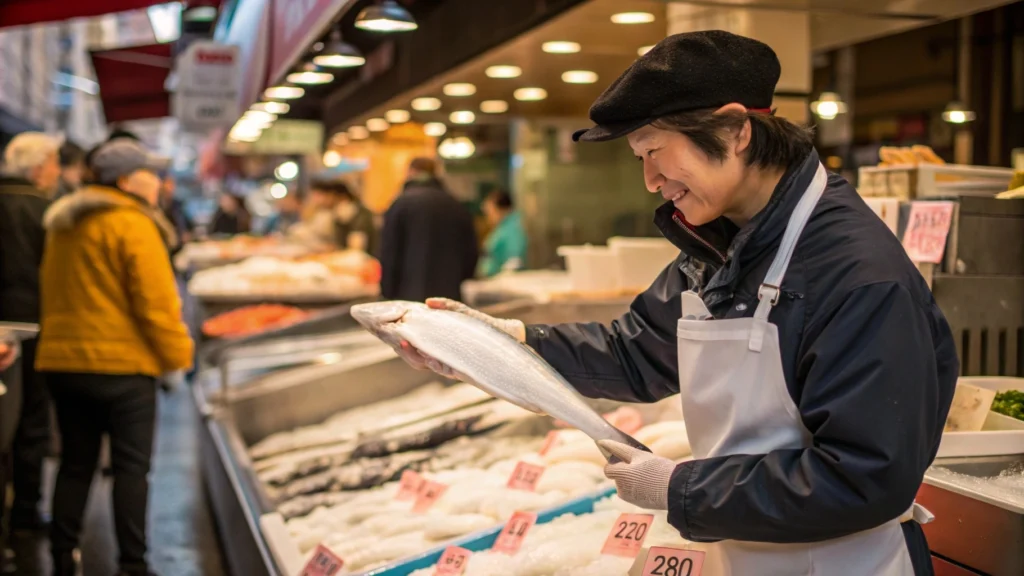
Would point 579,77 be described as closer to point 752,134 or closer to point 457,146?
point 752,134

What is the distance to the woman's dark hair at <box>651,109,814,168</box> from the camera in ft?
6.11

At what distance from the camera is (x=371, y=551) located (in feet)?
11.5

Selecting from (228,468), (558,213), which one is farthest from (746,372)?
(558,213)

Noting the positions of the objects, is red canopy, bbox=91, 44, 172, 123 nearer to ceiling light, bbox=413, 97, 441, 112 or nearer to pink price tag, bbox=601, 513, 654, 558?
ceiling light, bbox=413, 97, 441, 112

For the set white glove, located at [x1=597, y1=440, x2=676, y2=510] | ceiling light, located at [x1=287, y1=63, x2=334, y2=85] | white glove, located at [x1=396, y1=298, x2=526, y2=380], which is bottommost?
white glove, located at [x1=597, y1=440, x2=676, y2=510]

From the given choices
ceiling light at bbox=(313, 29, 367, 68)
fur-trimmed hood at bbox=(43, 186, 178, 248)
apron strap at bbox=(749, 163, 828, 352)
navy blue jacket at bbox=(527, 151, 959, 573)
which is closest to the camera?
navy blue jacket at bbox=(527, 151, 959, 573)

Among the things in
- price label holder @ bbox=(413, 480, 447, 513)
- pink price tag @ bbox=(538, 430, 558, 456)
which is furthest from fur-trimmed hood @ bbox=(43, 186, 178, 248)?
pink price tag @ bbox=(538, 430, 558, 456)

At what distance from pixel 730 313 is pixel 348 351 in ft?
16.9

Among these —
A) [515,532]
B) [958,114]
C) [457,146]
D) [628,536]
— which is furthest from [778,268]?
[457,146]

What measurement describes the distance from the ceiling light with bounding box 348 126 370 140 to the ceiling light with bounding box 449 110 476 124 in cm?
126

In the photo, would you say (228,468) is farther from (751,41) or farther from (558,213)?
(558,213)

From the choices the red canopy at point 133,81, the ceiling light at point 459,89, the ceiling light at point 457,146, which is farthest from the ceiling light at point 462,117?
the red canopy at point 133,81

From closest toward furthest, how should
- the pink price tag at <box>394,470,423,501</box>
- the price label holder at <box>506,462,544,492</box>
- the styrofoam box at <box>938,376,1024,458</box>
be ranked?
the styrofoam box at <box>938,376,1024,458</box>
the price label holder at <box>506,462,544,492</box>
the pink price tag at <box>394,470,423,501</box>

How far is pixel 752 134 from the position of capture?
1918 mm
